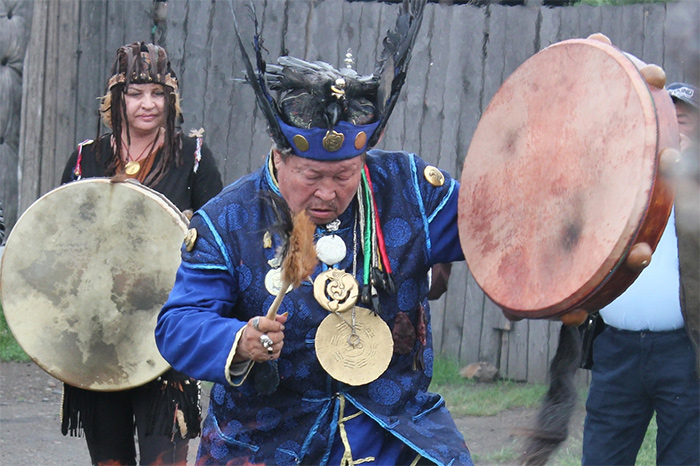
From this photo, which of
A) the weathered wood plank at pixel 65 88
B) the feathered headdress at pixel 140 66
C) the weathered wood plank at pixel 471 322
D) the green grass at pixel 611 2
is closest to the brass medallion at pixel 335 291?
the feathered headdress at pixel 140 66

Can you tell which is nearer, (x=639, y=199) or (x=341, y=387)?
(x=639, y=199)

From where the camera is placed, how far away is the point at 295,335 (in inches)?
115

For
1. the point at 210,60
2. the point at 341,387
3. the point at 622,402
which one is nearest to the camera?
the point at 341,387

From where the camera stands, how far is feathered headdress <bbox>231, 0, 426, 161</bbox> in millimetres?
2854

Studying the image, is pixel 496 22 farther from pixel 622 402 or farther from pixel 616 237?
pixel 616 237

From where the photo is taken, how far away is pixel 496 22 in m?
6.53

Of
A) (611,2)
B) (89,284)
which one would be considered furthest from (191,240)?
(611,2)

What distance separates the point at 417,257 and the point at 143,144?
6.53 ft

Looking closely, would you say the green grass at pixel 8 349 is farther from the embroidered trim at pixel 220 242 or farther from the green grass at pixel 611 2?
the embroidered trim at pixel 220 242

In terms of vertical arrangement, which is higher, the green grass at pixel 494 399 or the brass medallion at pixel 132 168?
the brass medallion at pixel 132 168

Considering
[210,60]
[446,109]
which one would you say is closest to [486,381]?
[446,109]

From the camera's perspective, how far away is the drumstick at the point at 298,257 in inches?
98.4

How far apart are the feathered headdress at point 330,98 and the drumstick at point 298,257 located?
37 centimetres

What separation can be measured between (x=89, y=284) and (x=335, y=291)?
5.14 feet
